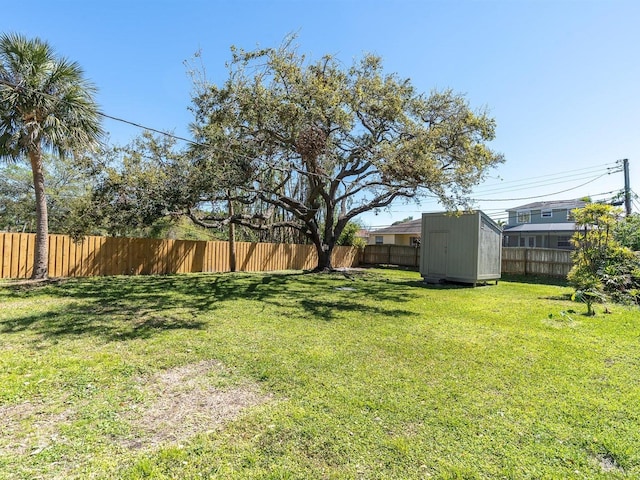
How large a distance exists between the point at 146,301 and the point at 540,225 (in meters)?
27.0

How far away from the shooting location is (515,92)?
1016cm

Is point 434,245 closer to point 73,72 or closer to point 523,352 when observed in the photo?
point 523,352

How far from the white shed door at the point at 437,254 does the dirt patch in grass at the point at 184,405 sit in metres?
10.6

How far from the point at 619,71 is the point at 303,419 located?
1013 centimetres

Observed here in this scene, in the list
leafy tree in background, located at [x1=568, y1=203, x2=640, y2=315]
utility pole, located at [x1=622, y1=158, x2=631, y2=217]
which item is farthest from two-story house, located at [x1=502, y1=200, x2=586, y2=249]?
leafy tree in background, located at [x1=568, y1=203, x2=640, y2=315]

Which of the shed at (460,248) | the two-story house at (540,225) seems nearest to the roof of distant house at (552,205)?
the two-story house at (540,225)

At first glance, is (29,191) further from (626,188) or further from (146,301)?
(626,188)

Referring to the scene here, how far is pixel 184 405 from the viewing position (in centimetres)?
286

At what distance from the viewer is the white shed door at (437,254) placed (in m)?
12.6

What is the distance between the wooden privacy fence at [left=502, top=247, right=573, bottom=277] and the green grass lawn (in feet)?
31.1

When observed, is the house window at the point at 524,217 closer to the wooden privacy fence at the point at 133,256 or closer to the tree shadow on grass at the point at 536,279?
the tree shadow on grass at the point at 536,279

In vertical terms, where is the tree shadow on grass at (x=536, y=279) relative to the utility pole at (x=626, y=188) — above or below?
below

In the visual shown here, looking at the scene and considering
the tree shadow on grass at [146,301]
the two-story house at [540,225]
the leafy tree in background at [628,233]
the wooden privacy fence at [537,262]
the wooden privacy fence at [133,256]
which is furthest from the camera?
the two-story house at [540,225]

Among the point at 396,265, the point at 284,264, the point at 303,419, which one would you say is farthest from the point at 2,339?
the point at 396,265
